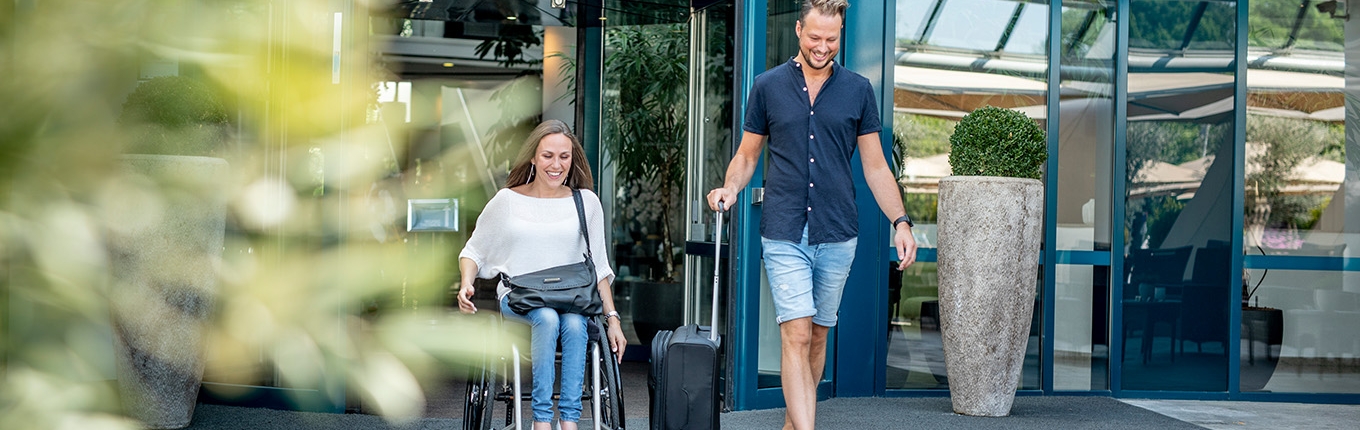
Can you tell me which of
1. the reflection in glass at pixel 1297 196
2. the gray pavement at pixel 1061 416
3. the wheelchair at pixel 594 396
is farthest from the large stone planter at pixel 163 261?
the reflection in glass at pixel 1297 196

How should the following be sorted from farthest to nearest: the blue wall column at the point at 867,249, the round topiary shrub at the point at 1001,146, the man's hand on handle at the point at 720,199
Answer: the blue wall column at the point at 867,249
the round topiary shrub at the point at 1001,146
the man's hand on handle at the point at 720,199

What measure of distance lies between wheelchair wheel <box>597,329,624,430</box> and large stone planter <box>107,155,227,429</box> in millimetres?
2706

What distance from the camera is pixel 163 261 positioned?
50 centimetres

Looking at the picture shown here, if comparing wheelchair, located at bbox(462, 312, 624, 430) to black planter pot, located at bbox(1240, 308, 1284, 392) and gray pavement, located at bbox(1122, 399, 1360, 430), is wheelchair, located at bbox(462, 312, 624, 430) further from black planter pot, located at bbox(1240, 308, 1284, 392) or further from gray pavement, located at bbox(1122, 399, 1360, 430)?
black planter pot, located at bbox(1240, 308, 1284, 392)

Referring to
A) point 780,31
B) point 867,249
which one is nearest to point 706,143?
point 780,31

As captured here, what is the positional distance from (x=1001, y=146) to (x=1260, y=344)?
1.85m

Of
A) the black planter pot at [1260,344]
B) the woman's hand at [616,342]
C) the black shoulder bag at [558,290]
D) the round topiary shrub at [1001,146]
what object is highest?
the round topiary shrub at [1001,146]

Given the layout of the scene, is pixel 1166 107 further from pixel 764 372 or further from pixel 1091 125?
pixel 764 372

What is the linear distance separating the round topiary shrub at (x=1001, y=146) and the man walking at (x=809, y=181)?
1086 millimetres

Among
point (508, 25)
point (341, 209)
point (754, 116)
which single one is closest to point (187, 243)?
point (341, 209)

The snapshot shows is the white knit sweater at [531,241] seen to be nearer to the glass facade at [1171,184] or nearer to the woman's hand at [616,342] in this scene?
the woman's hand at [616,342]

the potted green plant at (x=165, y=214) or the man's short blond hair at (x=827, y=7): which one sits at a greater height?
the man's short blond hair at (x=827, y=7)

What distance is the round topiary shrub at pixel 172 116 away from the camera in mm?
405

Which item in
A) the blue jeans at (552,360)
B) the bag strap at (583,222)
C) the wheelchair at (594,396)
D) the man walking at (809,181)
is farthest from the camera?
the man walking at (809,181)
